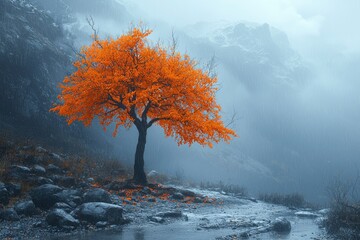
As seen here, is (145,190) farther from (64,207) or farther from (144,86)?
(64,207)

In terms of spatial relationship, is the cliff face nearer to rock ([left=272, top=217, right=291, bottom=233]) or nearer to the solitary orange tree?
the solitary orange tree

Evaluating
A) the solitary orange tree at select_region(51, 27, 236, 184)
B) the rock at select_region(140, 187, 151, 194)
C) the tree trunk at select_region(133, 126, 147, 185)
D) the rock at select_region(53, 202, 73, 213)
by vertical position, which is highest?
the solitary orange tree at select_region(51, 27, 236, 184)

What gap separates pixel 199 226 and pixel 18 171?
384 inches

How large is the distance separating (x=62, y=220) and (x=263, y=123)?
14904 centimetres

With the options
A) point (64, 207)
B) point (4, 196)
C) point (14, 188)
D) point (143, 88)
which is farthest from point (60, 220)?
point (143, 88)

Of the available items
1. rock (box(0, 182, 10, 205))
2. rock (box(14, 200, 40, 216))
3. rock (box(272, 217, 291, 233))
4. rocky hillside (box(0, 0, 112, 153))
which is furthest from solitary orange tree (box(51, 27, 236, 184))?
rocky hillside (box(0, 0, 112, 153))

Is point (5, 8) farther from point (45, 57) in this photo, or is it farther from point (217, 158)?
point (217, 158)

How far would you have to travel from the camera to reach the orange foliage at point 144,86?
67.4ft

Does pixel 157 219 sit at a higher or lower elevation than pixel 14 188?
lower

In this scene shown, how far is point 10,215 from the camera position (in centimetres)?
1184

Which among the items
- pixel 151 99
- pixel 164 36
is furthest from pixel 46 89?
pixel 164 36

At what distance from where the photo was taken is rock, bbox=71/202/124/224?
12.3 meters

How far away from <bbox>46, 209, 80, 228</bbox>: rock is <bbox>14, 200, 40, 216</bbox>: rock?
47.2 inches

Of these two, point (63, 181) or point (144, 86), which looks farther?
point (144, 86)
